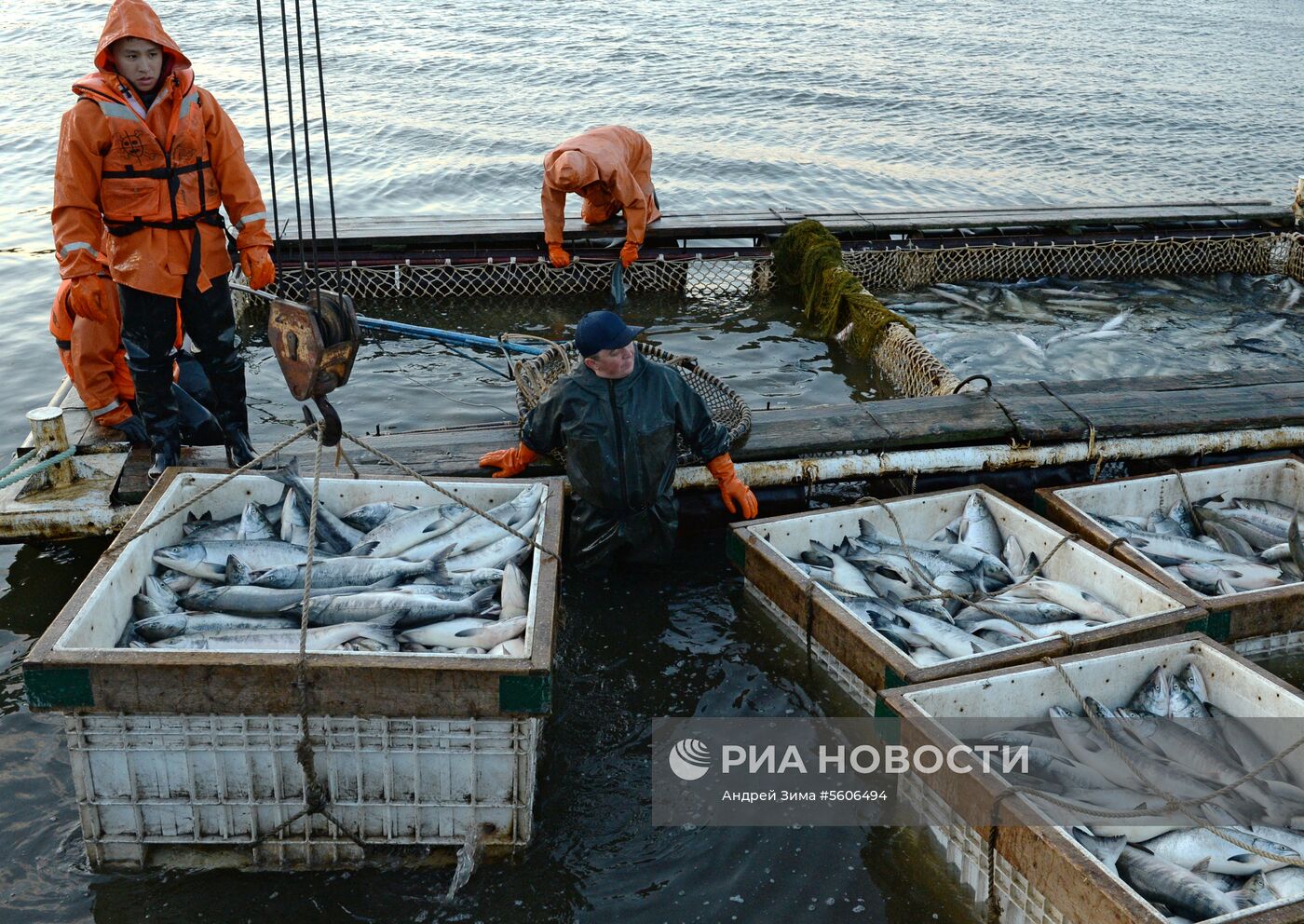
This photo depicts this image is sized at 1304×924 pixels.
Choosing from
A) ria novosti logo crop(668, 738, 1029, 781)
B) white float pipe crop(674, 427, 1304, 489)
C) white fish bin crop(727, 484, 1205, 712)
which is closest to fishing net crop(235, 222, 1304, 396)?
white float pipe crop(674, 427, 1304, 489)

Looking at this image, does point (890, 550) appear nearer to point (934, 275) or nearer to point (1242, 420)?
point (1242, 420)

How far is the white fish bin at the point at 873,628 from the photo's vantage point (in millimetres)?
4445

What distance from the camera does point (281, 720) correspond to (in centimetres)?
363

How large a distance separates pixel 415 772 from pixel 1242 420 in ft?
18.2

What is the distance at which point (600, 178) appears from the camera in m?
9.54

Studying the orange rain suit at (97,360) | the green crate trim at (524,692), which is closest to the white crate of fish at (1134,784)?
the green crate trim at (524,692)

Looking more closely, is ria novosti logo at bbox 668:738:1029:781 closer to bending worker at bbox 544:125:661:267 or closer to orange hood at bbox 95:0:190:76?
orange hood at bbox 95:0:190:76

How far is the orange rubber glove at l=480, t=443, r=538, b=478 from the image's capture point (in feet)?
18.6

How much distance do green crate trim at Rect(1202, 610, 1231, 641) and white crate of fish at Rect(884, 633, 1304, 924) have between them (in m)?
0.36

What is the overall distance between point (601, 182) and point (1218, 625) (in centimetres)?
669

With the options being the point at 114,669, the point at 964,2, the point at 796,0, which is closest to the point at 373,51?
the point at 796,0

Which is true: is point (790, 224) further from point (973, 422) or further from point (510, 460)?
point (510, 460)

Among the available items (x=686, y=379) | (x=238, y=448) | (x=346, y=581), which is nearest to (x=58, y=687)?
(x=346, y=581)

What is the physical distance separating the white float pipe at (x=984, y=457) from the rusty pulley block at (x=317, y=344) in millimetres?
2536
